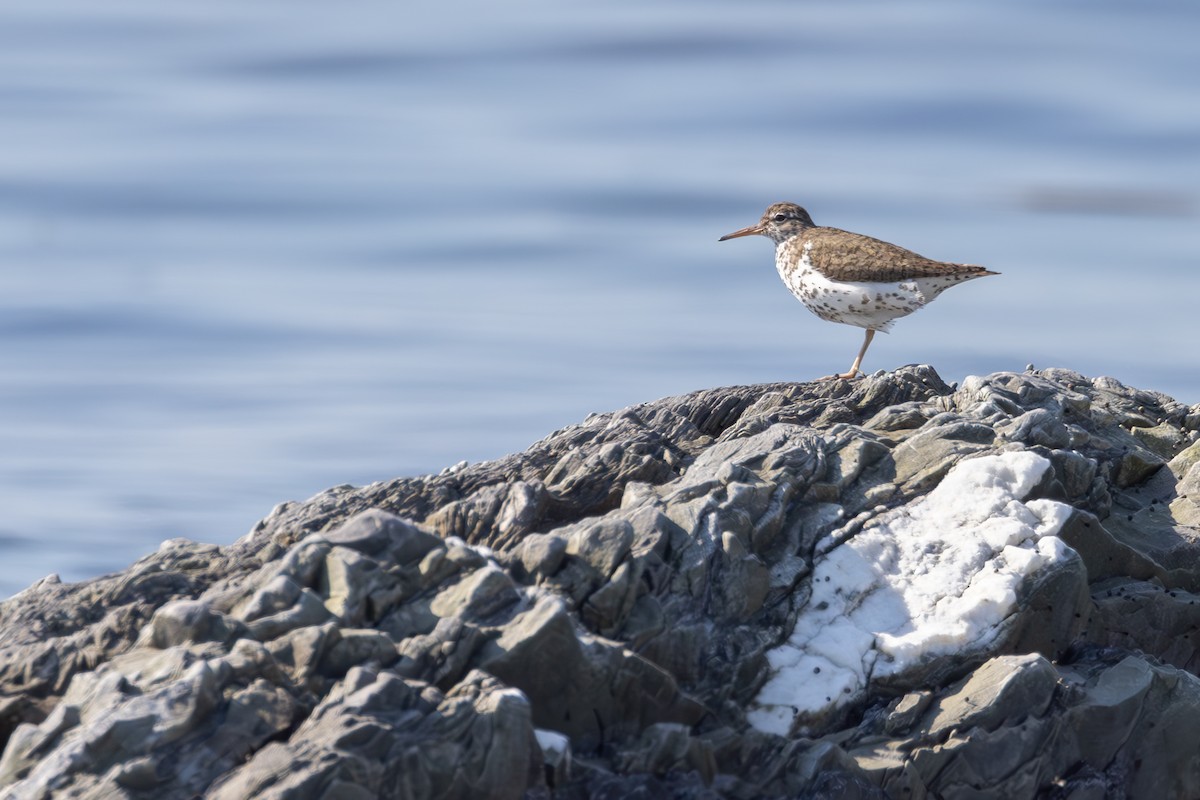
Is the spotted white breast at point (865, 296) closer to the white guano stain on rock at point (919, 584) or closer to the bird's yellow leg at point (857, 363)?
the bird's yellow leg at point (857, 363)

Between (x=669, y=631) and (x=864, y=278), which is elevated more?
(x=864, y=278)

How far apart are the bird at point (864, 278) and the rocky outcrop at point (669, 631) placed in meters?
2.32

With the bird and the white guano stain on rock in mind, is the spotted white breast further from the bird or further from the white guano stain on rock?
the white guano stain on rock

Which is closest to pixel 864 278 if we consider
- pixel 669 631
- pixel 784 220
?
pixel 784 220

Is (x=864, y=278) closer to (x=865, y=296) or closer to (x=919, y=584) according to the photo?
(x=865, y=296)

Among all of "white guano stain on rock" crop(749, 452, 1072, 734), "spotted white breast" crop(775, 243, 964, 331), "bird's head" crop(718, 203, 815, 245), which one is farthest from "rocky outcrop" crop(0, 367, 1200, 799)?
"bird's head" crop(718, 203, 815, 245)

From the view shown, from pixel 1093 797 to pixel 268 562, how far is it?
4.96m

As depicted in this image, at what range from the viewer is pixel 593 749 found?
7.66 meters

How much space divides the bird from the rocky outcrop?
7.62 feet

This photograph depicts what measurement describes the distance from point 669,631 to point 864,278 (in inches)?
232

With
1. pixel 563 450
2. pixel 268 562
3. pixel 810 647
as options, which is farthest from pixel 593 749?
pixel 563 450

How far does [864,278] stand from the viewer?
43.4 ft

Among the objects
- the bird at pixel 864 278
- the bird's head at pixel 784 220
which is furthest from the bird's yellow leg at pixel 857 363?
the bird's head at pixel 784 220

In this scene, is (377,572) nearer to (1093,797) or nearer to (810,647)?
(810,647)
